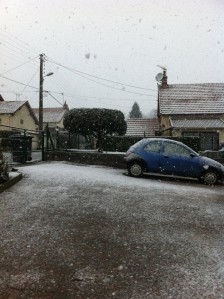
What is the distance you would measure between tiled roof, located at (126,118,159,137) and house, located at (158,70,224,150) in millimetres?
710

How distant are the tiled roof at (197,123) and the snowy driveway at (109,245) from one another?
Answer: 1810 centimetres

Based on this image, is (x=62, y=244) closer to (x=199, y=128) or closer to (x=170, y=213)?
(x=170, y=213)

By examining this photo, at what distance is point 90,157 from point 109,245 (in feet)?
37.6

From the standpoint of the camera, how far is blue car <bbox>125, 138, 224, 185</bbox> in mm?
12867

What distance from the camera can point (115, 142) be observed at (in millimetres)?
21375

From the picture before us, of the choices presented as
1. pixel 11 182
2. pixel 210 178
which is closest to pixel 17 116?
pixel 210 178

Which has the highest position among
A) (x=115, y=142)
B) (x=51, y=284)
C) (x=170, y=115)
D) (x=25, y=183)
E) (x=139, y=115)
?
(x=139, y=115)

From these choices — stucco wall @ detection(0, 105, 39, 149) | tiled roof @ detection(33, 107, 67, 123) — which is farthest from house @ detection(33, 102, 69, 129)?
stucco wall @ detection(0, 105, 39, 149)

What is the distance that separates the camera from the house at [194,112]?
2650 cm

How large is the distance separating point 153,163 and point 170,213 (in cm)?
A: 604

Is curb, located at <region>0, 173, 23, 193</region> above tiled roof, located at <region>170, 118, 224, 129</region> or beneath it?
beneath

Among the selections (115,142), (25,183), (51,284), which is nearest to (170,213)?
(51,284)

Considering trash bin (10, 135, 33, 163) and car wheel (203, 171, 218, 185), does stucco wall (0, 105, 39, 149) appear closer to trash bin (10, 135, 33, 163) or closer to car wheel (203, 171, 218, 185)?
trash bin (10, 135, 33, 163)

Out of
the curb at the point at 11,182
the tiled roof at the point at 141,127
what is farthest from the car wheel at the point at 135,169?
the tiled roof at the point at 141,127
